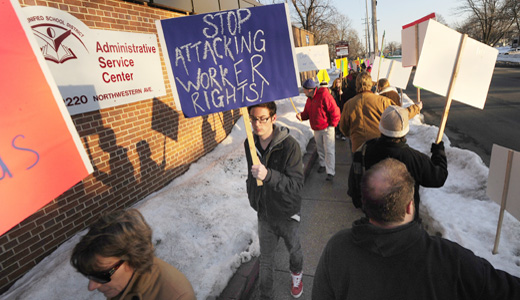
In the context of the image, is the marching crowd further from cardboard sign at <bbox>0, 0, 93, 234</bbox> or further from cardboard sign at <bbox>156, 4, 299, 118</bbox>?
cardboard sign at <bbox>156, 4, 299, 118</bbox>

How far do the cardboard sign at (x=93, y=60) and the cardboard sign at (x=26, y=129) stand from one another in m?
2.52

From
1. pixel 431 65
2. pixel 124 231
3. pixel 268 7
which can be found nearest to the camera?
pixel 124 231

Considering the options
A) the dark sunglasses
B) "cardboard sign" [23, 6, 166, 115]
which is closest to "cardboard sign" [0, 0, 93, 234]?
the dark sunglasses

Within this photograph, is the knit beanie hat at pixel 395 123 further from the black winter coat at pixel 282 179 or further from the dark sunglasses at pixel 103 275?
the dark sunglasses at pixel 103 275

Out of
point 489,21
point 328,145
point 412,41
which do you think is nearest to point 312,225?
point 328,145

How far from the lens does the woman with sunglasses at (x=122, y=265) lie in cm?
139

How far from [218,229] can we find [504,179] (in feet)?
9.84

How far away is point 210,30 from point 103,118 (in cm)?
258

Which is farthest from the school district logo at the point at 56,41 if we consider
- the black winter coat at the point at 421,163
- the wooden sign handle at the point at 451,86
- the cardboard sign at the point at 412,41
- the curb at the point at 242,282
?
the cardboard sign at the point at 412,41

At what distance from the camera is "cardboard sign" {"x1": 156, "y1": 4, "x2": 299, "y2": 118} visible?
→ 2.17 metres

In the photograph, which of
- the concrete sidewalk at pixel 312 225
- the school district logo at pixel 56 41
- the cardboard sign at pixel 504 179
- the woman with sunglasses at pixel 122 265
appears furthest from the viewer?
the school district logo at pixel 56 41

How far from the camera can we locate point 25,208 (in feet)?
3.75

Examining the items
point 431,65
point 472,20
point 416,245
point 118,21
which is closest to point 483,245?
point 431,65

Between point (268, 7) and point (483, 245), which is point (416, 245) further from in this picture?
point (483, 245)
